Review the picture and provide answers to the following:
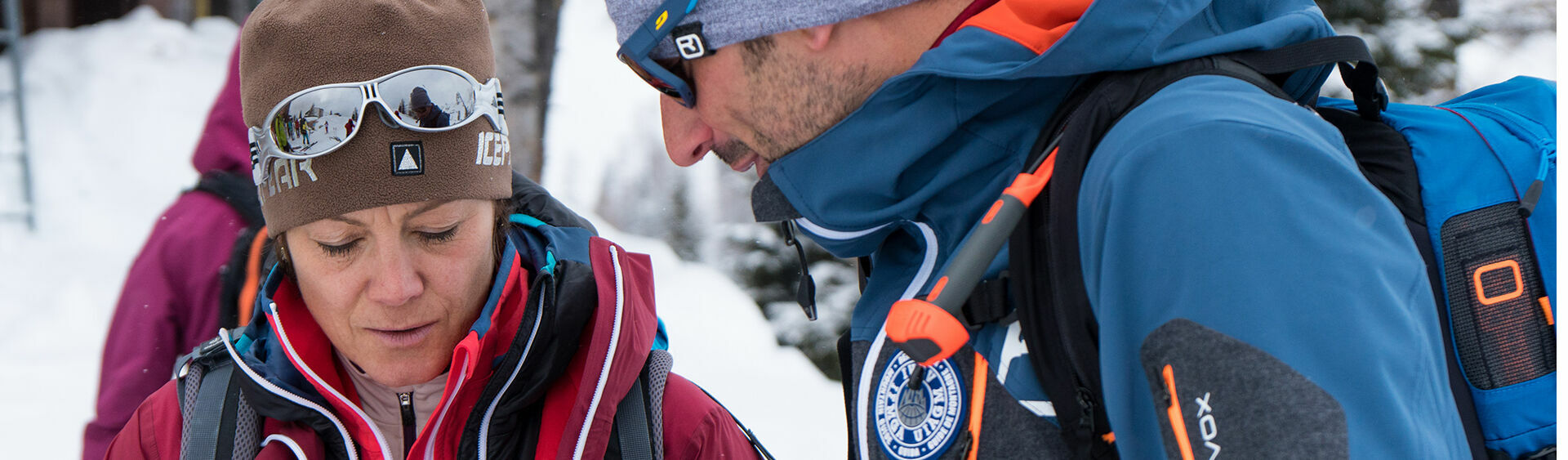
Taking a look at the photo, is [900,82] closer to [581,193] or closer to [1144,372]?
[1144,372]

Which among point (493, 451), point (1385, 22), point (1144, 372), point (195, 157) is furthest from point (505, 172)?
point (1385, 22)

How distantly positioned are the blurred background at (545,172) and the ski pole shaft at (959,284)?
3.77 metres

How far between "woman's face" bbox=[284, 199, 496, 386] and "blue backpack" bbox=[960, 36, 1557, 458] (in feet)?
3.98

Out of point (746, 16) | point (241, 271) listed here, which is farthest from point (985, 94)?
point (241, 271)

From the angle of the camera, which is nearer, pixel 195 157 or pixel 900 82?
pixel 900 82

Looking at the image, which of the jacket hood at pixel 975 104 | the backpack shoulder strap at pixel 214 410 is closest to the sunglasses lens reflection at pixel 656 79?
the jacket hood at pixel 975 104

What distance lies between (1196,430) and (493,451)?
1386mm

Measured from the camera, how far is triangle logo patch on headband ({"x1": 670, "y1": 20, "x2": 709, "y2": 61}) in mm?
1421

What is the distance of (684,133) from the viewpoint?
1598 mm

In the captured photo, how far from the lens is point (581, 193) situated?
6758 millimetres

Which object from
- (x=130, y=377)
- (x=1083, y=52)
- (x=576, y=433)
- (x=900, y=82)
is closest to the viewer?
(x=1083, y=52)

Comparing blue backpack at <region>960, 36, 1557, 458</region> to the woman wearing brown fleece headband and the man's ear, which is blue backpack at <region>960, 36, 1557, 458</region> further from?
the woman wearing brown fleece headband

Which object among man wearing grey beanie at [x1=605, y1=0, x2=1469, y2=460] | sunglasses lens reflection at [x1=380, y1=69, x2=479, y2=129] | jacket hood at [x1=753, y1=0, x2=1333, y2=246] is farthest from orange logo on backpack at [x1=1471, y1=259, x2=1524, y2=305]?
sunglasses lens reflection at [x1=380, y1=69, x2=479, y2=129]

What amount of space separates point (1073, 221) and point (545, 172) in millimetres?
5537
